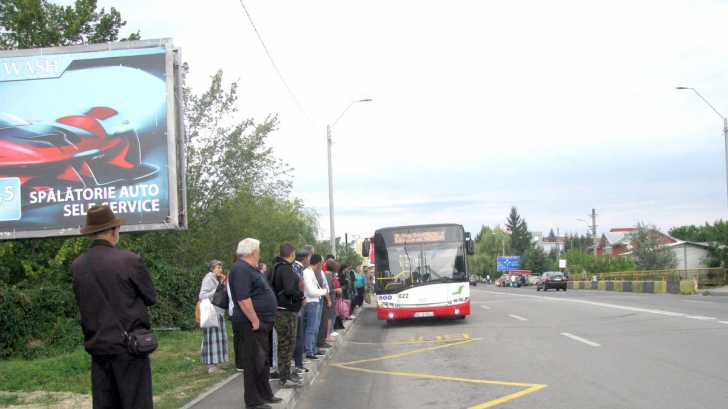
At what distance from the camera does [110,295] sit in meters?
4.25

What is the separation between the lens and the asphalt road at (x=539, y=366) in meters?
7.40

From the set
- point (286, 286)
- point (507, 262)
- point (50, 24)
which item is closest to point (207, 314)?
point (286, 286)

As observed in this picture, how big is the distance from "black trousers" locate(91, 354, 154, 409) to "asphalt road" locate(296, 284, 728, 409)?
136 inches

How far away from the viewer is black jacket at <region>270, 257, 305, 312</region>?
770cm

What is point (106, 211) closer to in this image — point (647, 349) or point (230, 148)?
point (647, 349)

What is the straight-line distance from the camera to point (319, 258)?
1044cm

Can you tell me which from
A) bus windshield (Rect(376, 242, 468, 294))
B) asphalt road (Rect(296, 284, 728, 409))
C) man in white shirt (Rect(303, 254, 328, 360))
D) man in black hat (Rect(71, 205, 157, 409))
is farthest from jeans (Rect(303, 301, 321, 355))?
bus windshield (Rect(376, 242, 468, 294))

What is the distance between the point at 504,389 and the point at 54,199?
261 inches

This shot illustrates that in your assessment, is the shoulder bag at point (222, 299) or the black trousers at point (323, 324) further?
the black trousers at point (323, 324)

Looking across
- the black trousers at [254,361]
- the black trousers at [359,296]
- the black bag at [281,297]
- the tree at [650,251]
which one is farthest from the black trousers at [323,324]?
the tree at [650,251]

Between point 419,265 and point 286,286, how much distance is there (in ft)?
35.1

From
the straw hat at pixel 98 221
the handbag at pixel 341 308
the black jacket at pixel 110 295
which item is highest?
the straw hat at pixel 98 221

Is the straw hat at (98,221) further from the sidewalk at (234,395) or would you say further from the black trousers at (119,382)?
the sidewalk at (234,395)

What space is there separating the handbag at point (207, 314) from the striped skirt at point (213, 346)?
11.2 inches
